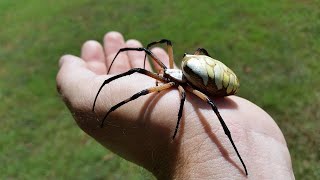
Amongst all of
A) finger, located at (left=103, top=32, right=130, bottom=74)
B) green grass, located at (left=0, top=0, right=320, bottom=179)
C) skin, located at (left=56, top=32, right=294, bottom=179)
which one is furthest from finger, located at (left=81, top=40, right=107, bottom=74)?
green grass, located at (left=0, top=0, right=320, bottom=179)

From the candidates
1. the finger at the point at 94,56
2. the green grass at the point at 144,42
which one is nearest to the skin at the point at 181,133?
the finger at the point at 94,56

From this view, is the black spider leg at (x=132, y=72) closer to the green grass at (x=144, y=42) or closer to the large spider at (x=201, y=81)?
the large spider at (x=201, y=81)

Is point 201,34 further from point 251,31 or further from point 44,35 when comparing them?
point 44,35

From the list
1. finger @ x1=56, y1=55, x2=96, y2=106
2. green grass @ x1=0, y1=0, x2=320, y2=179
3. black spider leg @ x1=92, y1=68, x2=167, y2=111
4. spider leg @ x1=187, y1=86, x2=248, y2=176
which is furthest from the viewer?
green grass @ x1=0, y1=0, x2=320, y2=179

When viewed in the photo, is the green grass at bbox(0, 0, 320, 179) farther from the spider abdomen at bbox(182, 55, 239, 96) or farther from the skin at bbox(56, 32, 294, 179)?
the spider abdomen at bbox(182, 55, 239, 96)

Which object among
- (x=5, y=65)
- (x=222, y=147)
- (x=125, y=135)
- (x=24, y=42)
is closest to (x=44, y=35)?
(x=24, y=42)


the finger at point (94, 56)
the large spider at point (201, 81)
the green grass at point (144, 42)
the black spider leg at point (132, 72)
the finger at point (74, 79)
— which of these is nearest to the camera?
the large spider at point (201, 81)
